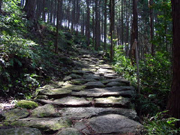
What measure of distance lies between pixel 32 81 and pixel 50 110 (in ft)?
6.20

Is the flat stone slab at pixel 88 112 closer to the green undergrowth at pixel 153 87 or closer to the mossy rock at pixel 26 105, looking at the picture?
the green undergrowth at pixel 153 87

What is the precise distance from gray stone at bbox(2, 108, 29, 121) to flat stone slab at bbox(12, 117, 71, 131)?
175mm

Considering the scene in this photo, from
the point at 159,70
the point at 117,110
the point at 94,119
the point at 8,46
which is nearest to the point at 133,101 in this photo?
the point at 117,110

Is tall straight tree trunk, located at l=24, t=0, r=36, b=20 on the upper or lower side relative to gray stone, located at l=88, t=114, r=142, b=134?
upper

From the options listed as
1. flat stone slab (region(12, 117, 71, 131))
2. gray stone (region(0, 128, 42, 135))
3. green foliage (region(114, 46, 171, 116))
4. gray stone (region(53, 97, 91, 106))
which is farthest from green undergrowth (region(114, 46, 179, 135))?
gray stone (region(0, 128, 42, 135))

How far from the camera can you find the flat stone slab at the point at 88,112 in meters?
2.87

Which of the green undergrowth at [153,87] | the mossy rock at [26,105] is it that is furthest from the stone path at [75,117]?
the green undergrowth at [153,87]

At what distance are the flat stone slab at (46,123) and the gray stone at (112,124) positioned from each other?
1.44 feet

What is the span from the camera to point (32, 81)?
4.64m

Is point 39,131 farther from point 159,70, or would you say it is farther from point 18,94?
point 159,70

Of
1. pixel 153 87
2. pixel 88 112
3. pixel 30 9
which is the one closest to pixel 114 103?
pixel 88 112

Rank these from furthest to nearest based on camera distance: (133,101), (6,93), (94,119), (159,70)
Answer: (159,70) < (133,101) < (6,93) < (94,119)

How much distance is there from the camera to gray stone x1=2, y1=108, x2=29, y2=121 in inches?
102

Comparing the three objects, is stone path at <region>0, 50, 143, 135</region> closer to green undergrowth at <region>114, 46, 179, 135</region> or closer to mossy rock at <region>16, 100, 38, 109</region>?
mossy rock at <region>16, 100, 38, 109</region>
